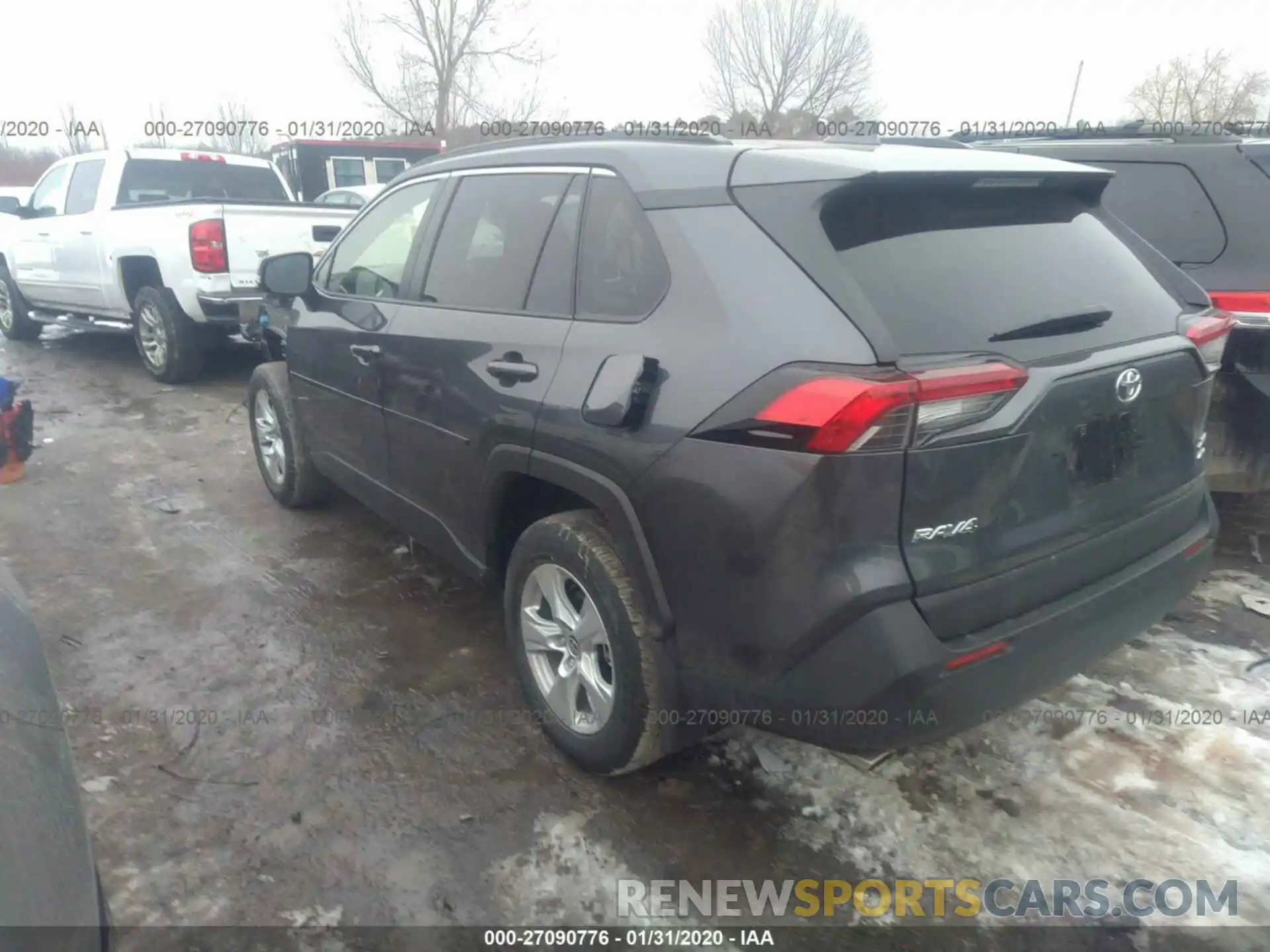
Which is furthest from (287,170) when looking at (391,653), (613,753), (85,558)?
(613,753)

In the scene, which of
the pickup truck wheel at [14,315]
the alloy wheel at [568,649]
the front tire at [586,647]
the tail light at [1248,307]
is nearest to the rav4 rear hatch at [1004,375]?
the front tire at [586,647]

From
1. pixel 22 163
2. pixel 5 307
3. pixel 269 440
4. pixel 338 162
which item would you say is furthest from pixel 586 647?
pixel 22 163

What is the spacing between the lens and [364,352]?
3562 mm

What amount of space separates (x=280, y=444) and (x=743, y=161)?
3.48 m

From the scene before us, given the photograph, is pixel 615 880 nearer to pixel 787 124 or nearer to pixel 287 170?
pixel 287 170

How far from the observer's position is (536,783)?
2.77m

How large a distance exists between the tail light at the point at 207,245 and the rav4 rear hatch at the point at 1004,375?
19.3ft

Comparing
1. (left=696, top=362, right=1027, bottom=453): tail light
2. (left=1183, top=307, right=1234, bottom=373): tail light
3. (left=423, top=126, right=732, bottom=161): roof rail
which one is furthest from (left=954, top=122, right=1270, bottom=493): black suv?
(left=696, top=362, right=1027, bottom=453): tail light

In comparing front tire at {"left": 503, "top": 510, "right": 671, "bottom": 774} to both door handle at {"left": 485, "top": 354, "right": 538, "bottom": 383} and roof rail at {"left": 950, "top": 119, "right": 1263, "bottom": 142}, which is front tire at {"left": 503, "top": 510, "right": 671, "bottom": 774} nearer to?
door handle at {"left": 485, "top": 354, "right": 538, "bottom": 383}

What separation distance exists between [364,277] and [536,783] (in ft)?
7.67

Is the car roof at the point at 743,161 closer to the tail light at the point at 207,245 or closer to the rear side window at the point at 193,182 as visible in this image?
the tail light at the point at 207,245

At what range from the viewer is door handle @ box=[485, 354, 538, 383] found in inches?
105

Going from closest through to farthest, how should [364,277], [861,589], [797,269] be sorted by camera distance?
[861,589] < [797,269] < [364,277]

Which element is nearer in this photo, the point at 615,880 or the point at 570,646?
the point at 615,880
